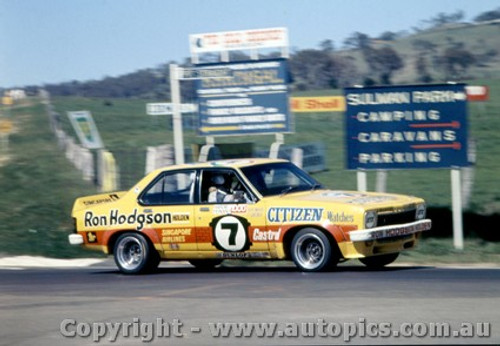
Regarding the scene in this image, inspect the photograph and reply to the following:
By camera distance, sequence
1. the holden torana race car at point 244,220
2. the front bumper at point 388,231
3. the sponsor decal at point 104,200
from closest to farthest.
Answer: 1. the front bumper at point 388,231
2. the holden torana race car at point 244,220
3. the sponsor decal at point 104,200

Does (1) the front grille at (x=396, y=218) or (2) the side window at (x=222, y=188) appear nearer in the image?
(1) the front grille at (x=396, y=218)

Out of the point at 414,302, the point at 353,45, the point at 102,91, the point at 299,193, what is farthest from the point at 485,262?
the point at 102,91

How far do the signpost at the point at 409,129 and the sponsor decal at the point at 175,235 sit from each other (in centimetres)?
451

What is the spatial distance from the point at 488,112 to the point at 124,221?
44.7m

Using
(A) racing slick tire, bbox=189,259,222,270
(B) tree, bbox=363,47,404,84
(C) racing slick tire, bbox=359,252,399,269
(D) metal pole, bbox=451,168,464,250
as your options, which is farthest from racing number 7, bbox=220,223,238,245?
(B) tree, bbox=363,47,404,84

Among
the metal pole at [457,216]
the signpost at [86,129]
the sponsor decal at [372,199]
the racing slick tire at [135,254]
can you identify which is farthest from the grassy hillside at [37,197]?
the sponsor decal at [372,199]

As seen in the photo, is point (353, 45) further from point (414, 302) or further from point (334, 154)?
point (414, 302)

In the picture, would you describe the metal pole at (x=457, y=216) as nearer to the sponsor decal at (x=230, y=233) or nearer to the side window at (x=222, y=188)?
the side window at (x=222, y=188)

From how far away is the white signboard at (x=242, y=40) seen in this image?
2109 centimetres

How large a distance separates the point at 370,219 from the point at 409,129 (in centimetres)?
477

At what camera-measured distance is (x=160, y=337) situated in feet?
31.0

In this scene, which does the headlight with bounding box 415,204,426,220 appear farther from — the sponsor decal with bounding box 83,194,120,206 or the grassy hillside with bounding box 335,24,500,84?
the grassy hillside with bounding box 335,24,500,84

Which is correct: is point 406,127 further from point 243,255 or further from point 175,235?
point 175,235

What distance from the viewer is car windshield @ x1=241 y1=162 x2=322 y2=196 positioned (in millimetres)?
14289
